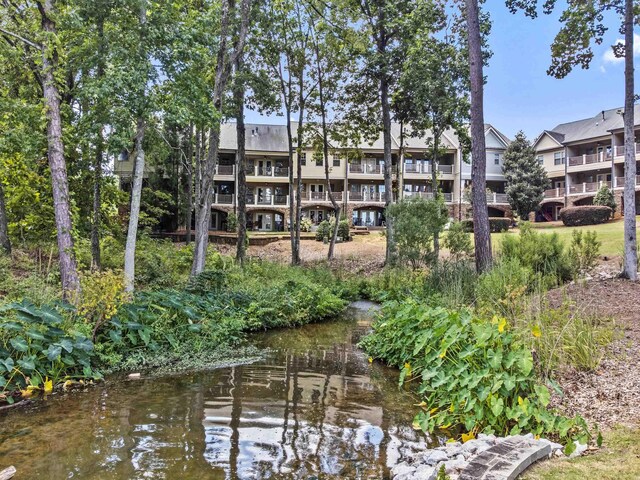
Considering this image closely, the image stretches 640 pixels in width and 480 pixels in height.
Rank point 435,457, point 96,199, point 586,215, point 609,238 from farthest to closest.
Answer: point 586,215, point 609,238, point 96,199, point 435,457

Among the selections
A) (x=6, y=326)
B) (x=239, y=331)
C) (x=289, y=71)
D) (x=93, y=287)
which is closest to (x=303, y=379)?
(x=239, y=331)

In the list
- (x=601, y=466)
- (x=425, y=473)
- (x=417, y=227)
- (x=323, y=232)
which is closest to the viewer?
(x=601, y=466)

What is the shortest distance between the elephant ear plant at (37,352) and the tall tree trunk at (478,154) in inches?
348

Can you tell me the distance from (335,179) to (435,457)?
35522mm

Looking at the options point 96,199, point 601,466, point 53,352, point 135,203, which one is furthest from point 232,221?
point 601,466

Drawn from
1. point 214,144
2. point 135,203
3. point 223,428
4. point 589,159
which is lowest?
point 223,428

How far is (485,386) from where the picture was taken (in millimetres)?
4223

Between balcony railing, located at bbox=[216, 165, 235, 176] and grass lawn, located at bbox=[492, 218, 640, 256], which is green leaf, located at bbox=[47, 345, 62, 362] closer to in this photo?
grass lawn, located at bbox=[492, 218, 640, 256]

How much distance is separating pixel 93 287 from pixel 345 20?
16937mm

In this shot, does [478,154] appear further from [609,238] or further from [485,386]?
[609,238]

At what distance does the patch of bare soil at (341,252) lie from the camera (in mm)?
19312

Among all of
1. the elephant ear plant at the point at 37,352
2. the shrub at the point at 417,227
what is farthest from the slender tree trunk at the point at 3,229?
the shrub at the point at 417,227

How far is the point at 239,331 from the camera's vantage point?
872 centimetres

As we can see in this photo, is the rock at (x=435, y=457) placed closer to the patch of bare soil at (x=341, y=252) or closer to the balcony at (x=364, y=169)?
the patch of bare soil at (x=341, y=252)
